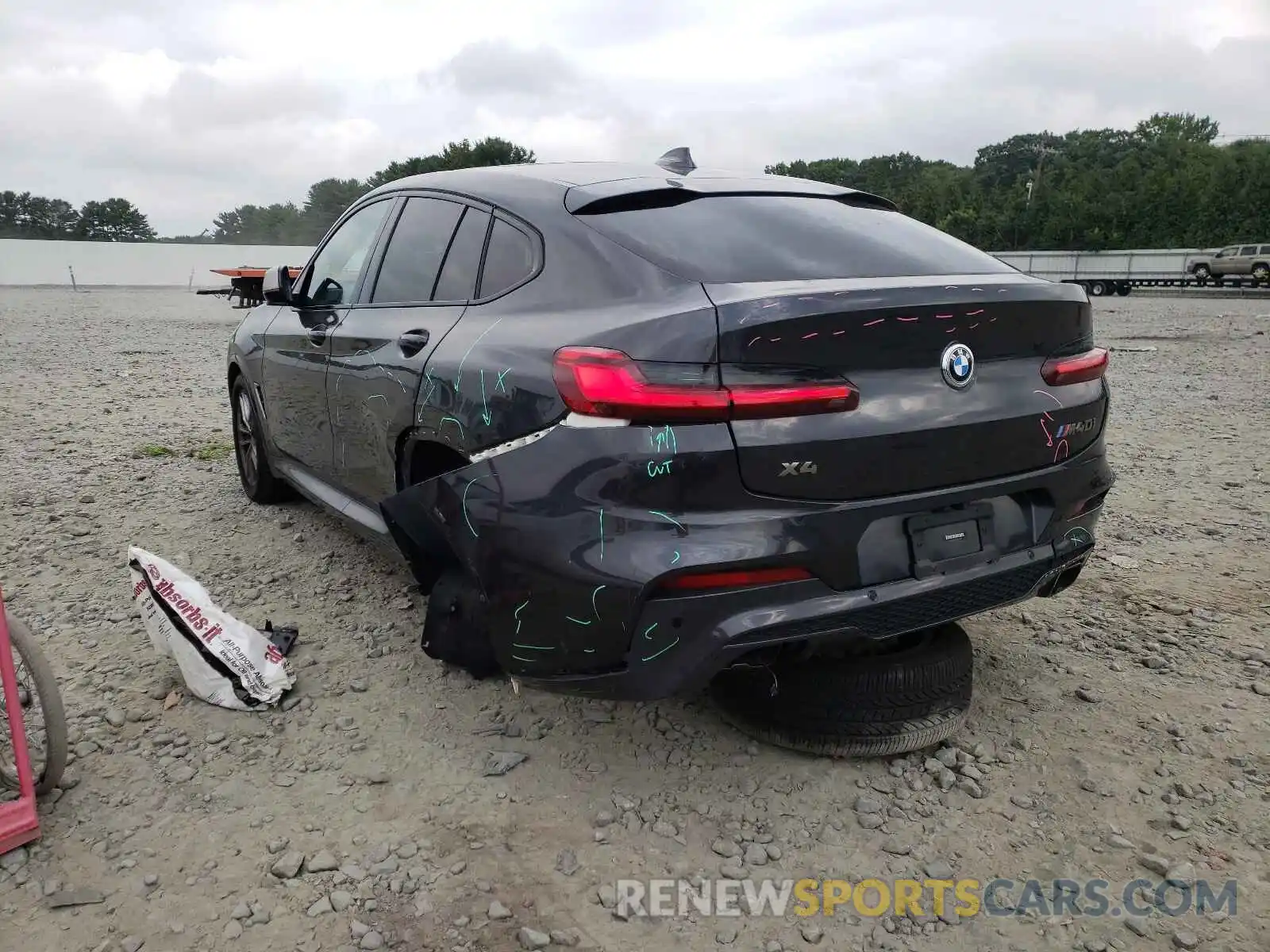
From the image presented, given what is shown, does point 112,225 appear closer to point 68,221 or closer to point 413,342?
point 68,221

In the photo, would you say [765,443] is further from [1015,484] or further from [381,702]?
[381,702]

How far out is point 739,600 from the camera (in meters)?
2.16

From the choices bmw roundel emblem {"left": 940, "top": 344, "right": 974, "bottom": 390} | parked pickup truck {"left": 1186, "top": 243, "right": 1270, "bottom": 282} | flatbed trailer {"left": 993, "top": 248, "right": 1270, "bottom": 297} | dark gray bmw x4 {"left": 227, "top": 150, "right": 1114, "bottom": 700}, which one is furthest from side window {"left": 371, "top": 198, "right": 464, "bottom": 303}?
parked pickup truck {"left": 1186, "top": 243, "right": 1270, "bottom": 282}

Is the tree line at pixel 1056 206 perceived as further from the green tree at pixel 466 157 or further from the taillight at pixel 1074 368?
the taillight at pixel 1074 368

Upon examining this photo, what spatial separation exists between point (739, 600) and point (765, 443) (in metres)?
0.37

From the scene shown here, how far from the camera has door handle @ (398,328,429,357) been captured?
2947 millimetres

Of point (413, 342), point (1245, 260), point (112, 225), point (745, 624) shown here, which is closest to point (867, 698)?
point (745, 624)

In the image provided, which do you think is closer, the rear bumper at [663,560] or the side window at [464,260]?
the rear bumper at [663,560]

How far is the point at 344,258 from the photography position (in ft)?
13.3

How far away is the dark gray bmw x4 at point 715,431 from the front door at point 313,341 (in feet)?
2.69

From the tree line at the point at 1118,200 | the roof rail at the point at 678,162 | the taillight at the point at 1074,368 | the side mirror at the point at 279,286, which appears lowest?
the taillight at the point at 1074,368

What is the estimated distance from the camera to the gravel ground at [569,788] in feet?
6.94

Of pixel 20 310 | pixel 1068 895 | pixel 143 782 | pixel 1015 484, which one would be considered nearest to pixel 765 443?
pixel 1015 484

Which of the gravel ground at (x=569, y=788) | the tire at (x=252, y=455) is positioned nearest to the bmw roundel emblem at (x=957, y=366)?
the gravel ground at (x=569, y=788)
